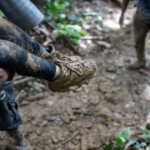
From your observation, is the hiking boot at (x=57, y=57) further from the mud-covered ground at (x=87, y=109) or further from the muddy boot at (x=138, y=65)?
the muddy boot at (x=138, y=65)

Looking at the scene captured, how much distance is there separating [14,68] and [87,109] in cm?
155

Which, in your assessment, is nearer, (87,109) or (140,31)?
(87,109)

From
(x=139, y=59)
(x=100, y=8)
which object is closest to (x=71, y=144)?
(x=139, y=59)

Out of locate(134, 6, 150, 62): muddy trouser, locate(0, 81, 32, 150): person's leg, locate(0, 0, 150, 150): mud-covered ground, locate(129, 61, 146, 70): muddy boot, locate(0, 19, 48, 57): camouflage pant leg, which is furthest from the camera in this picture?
locate(129, 61, 146, 70): muddy boot

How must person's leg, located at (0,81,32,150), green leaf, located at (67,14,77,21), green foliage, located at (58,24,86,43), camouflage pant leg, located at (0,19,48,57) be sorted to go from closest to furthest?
camouflage pant leg, located at (0,19,48,57) < person's leg, located at (0,81,32,150) < green foliage, located at (58,24,86,43) < green leaf, located at (67,14,77,21)

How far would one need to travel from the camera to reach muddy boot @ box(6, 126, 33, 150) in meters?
2.01

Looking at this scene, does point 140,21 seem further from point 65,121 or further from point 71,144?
point 71,144

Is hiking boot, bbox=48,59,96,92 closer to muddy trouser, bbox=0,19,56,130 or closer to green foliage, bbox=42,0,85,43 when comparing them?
muddy trouser, bbox=0,19,56,130

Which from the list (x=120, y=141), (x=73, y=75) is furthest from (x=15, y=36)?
(x=120, y=141)

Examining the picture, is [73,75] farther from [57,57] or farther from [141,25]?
[141,25]

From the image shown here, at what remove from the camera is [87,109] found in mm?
2822

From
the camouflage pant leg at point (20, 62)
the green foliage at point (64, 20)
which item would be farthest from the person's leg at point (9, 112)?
the green foliage at point (64, 20)

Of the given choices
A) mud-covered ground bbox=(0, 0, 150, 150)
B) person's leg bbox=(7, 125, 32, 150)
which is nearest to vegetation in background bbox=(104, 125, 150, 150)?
mud-covered ground bbox=(0, 0, 150, 150)

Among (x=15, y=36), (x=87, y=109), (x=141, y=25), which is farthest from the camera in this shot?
(x=141, y=25)
